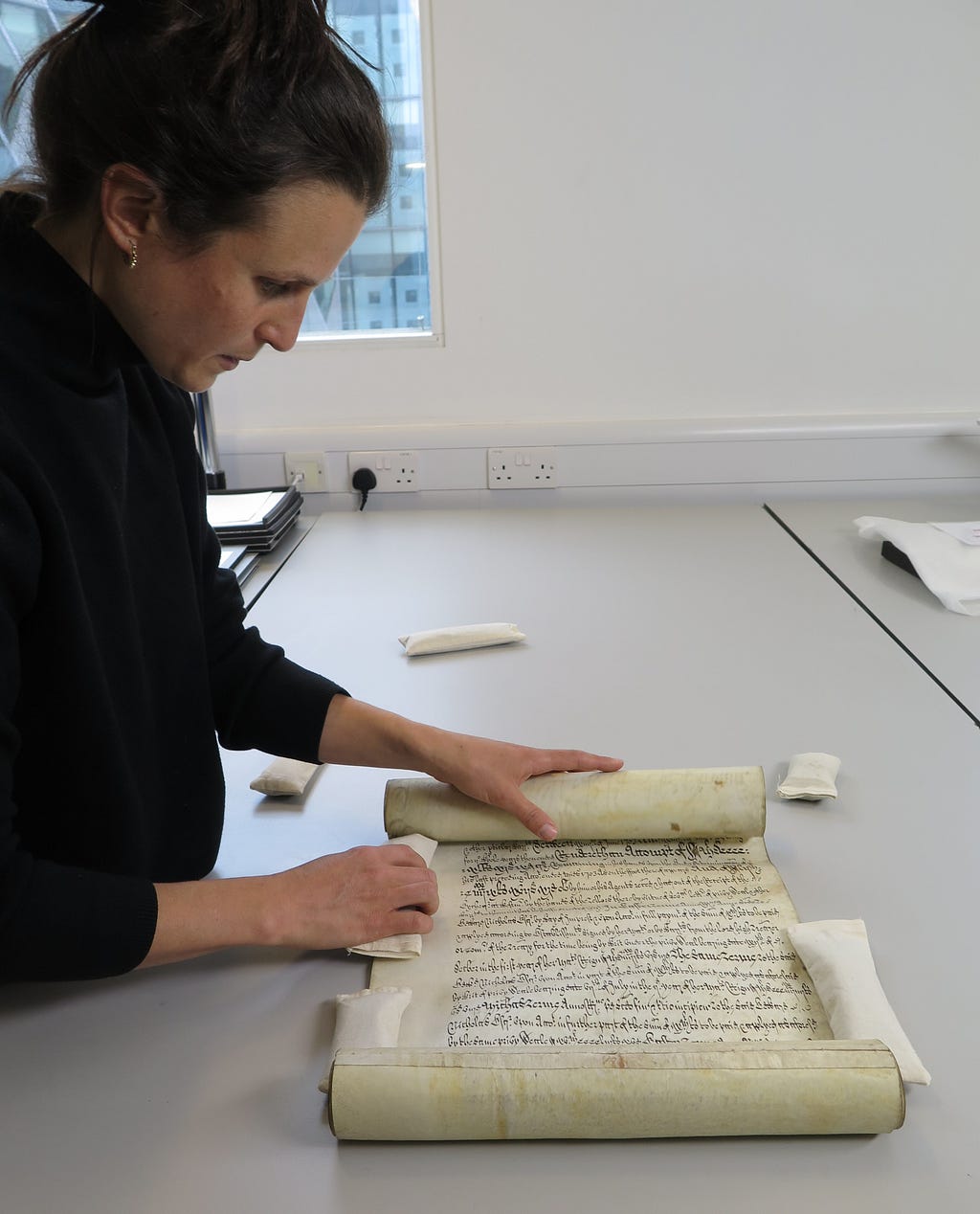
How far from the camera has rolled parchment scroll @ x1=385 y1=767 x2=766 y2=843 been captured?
2.89 feet

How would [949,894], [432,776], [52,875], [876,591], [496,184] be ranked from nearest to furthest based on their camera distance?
[52,875] → [949,894] → [432,776] → [876,591] → [496,184]

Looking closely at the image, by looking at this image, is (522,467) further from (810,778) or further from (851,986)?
(851,986)

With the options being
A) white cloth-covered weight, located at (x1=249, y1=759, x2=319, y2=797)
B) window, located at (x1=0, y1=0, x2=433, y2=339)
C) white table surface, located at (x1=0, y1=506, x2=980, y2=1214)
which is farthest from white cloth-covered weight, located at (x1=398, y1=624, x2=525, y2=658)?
window, located at (x1=0, y1=0, x2=433, y2=339)

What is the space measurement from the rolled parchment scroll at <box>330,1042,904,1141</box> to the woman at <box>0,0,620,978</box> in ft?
0.56

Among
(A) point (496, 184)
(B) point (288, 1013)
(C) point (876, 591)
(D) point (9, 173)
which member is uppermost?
(D) point (9, 173)

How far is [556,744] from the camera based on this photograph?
111cm

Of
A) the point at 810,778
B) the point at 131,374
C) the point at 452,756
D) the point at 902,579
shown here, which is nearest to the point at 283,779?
the point at 452,756

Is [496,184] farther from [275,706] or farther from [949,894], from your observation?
[949,894]

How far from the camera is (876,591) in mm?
1527

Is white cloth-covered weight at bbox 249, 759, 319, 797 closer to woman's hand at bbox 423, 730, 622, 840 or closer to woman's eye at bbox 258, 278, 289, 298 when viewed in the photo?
woman's hand at bbox 423, 730, 622, 840

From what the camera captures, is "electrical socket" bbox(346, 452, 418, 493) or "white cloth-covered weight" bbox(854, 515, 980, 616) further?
"electrical socket" bbox(346, 452, 418, 493)

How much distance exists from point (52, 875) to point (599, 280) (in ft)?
5.17

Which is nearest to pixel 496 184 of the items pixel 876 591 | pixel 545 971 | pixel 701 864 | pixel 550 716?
pixel 876 591

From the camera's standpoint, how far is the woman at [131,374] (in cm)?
68
